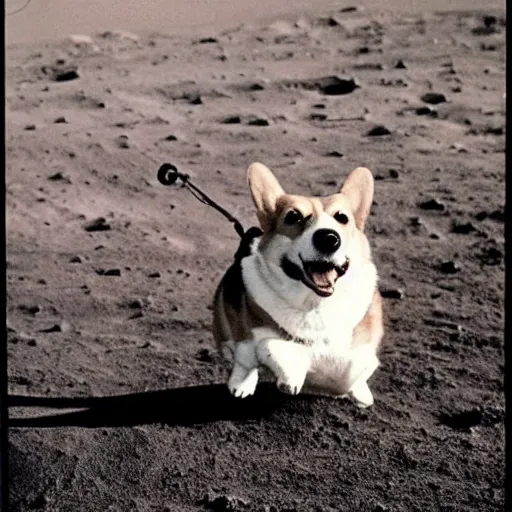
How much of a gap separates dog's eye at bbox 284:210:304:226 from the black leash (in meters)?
0.11

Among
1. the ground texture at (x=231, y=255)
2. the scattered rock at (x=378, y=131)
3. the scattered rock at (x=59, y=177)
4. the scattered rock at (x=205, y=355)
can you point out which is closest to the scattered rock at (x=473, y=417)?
the ground texture at (x=231, y=255)

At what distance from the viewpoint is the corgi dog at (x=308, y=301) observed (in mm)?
1840

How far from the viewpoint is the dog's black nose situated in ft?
5.91

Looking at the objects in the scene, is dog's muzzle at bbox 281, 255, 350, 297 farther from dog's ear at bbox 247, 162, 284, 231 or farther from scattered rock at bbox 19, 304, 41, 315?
scattered rock at bbox 19, 304, 41, 315

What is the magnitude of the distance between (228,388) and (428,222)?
57cm

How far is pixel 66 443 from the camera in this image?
192cm

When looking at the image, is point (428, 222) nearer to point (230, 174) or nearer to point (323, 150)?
point (323, 150)

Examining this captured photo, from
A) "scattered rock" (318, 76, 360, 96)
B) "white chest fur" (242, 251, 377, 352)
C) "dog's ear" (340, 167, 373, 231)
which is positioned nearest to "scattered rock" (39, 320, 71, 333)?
"white chest fur" (242, 251, 377, 352)

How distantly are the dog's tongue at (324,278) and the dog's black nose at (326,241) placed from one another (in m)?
0.05

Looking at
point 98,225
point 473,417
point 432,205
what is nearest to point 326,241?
point 432,205

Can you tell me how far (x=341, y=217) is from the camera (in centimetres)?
188

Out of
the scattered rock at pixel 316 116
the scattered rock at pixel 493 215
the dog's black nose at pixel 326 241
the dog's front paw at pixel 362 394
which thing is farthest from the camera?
the scattered rock at pixel 316 116

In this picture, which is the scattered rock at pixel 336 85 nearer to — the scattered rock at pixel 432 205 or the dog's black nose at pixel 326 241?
the scattered rock at pixel 432 205

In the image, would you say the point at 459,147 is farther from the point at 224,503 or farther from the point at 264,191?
the point at 224,503
